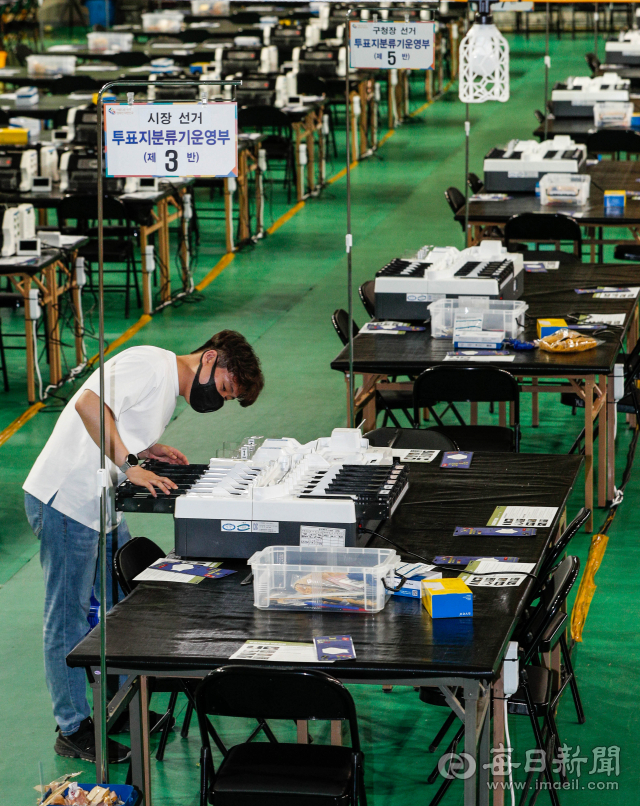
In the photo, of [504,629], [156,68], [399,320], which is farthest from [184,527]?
[156,68]

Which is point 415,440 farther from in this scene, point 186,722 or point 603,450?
point 186,722

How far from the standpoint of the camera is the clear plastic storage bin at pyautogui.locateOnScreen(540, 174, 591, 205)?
9.34m

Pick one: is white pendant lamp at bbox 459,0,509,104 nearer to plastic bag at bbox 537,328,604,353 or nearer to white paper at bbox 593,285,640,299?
white paper at bbox 593,285,640,299

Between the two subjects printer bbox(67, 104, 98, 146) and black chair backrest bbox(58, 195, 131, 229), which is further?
printer bbox(67, 104, 98, 146)

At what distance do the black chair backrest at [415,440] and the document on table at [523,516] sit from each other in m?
0.86

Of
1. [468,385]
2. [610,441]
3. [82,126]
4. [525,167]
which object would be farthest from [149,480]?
[82,126]

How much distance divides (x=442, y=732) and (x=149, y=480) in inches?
48.1

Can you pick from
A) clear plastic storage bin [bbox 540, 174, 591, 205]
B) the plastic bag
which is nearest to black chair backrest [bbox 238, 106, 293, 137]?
clear plastic storage bin [bbox 540, 174, 591, 205]

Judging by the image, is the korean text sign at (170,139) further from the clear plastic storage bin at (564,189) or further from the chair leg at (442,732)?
the clear plastic storage bin at (564,189)

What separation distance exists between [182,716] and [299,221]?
9.07 meters

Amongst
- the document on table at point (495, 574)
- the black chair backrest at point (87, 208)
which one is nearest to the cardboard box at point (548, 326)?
A: the document on table at point (495, 574)

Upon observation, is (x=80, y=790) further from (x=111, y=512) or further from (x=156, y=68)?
(x=156, y=68)

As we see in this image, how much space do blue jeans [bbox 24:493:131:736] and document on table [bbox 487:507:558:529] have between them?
1.30 m

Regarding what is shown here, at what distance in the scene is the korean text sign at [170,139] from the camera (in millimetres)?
3936
